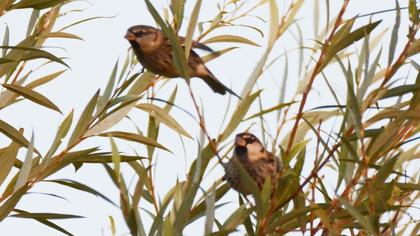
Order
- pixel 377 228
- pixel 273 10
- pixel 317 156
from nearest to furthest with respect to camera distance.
Answer: pixel 377 228 < pixel 317 156 < pixel 273 10

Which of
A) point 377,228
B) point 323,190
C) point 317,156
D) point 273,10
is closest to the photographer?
point 377,228

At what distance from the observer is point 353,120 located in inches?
81.4

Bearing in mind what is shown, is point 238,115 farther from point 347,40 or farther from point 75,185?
point 75,185

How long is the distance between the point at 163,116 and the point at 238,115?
42 cm

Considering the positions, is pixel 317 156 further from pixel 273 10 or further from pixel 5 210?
pixel 5 210

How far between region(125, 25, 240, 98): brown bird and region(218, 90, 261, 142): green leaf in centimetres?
54

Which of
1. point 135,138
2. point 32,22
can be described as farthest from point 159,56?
point 135,138

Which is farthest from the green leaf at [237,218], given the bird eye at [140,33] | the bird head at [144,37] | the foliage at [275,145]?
the bird eye at [140,33]

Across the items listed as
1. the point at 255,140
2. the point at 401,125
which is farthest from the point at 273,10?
the point at 255,140

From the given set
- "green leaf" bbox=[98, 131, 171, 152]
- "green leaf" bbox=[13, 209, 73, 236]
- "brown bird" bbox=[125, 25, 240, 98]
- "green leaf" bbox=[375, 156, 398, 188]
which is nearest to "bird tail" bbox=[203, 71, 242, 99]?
"brown bird" bbox=[125, 25, 240, 98]

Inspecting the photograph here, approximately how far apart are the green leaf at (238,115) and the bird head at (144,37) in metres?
1.07

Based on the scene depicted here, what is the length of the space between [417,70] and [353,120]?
0.29m

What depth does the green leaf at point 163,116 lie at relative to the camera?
263 centimetres

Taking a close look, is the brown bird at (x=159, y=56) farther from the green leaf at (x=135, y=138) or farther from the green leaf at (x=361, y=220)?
the green leaf at (x=361, y=220)
